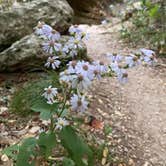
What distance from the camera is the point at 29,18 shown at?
184 inches

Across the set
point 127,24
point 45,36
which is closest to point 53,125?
point 45,36

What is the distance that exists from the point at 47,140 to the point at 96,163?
3.00 feet

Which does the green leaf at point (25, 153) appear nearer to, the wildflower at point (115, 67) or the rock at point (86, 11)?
the wildflower at point (115, 67)

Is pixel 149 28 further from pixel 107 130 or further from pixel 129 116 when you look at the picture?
pixel 107 130

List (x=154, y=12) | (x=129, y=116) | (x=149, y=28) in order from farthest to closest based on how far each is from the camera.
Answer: (x=149, y=28) < (x=154, y=12) < (x=129, y=116)

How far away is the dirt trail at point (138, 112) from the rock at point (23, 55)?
2.15ft

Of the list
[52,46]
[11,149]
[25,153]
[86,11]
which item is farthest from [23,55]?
[86,11]

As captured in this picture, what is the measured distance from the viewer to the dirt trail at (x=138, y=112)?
3.47m

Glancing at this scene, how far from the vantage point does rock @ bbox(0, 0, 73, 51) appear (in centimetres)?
450

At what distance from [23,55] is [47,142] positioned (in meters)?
1.97

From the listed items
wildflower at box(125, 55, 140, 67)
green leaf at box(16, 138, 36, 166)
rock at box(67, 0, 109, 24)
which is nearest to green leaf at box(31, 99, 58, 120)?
green leaf at box(16, 138, 36, 166)

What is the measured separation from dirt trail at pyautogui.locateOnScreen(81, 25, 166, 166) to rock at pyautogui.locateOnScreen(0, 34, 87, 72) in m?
0.65

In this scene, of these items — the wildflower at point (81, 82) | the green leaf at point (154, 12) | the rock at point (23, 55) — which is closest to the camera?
the wildflower at point (81, 82)

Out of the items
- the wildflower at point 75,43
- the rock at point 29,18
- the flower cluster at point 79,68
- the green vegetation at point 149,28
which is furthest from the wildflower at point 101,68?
the green vegetation at point 149,28
